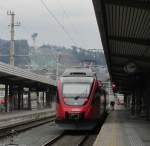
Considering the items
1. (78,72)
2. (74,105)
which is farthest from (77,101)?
(78,72)

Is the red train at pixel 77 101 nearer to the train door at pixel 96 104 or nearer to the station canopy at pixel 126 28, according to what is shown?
the train door at pixel 96 104

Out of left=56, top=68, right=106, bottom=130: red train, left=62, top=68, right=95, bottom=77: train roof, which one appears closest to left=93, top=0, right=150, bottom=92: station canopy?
left=62, top=68, right=95, bottom=77: train roof

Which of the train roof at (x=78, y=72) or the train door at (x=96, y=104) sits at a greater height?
the train roof at (x=78, y=72)

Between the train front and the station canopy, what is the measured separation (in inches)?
96.5

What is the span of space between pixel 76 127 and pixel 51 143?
3.83m

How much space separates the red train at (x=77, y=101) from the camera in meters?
22.9

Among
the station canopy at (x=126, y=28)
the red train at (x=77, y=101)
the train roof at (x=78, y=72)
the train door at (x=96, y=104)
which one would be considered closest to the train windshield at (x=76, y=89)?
the red train at (x=77, y=101)

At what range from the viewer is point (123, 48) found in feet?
88.9

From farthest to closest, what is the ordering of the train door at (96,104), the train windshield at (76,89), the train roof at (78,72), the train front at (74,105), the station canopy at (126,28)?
the train roof at (78,72)
the train door at (96,104)
the train windshield at (76,89)
the train front at (74,105)
the station canopy at (126,28)

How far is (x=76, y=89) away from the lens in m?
A: 23.9

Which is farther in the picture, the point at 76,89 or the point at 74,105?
the point at 76,89

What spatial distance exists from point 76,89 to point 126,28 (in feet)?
15.6

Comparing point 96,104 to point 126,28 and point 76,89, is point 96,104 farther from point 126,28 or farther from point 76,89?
point 126,28

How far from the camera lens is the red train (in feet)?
75.0
